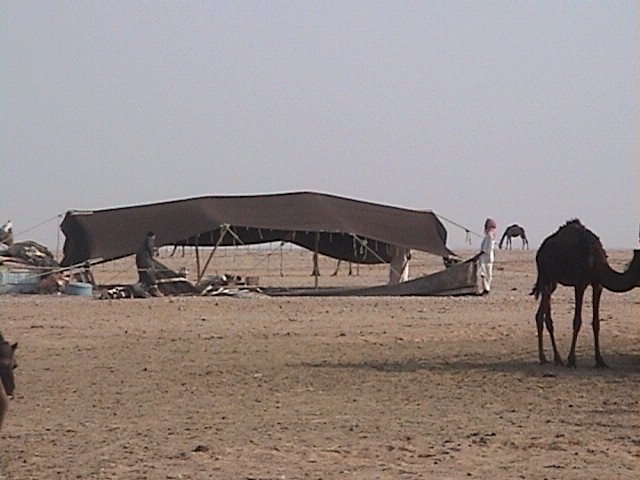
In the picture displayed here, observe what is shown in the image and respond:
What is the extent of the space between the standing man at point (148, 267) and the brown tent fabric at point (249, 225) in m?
1.57

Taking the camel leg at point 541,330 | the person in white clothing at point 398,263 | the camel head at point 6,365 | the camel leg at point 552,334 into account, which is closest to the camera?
the camel head at point 6,365

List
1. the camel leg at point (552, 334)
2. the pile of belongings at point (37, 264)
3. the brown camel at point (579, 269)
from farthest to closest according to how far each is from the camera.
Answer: the pile of belongings at point (37, 264)
the brown camel at point (579, 269)
the camel leg at point (552, 334)


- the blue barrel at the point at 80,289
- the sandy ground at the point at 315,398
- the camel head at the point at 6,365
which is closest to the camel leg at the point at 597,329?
the sandy ground at the point at 315,398

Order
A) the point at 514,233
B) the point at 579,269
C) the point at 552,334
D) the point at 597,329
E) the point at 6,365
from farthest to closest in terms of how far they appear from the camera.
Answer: the point at 514,233, the point at 552,334, the point at 579,269, the point at 597,329, the point at 6,365

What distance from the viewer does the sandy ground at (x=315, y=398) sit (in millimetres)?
8852

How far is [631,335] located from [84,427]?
10705 millimetres

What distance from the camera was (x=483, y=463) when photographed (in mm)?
8750

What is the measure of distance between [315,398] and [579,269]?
454cm

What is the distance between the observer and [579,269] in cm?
1504

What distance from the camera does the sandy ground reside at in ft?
29.0

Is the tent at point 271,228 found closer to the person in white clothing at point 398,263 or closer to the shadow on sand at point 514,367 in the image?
the person in white clothing at point 398,263

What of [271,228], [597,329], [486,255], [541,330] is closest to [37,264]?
[271,228]

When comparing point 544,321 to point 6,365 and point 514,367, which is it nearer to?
point 514,367

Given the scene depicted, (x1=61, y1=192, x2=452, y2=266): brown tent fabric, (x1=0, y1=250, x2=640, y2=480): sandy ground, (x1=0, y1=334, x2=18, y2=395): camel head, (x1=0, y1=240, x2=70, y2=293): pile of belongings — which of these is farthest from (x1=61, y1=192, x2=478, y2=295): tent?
(x1=0, y1=334, x2=18, y2=395): camel head
